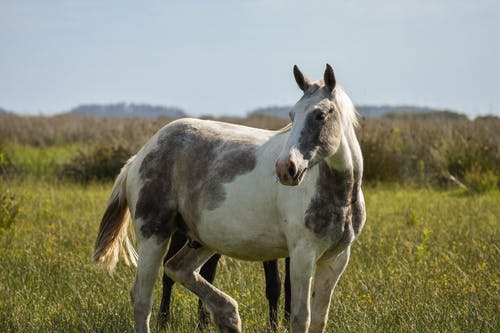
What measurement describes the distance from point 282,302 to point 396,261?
180cm

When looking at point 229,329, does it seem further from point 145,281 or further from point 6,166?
point 6,166

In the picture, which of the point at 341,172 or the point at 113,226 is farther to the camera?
the point at 113,226

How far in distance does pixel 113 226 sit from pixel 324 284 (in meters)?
1.98

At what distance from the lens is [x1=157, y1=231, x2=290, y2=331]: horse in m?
5.89

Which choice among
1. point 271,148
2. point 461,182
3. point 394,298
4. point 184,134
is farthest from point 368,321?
point 461,182

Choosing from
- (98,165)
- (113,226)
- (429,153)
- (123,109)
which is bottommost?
(123,109)

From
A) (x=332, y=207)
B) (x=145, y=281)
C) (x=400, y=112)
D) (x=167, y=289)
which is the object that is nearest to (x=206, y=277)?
(x=167, y=289)

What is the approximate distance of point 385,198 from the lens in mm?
12562

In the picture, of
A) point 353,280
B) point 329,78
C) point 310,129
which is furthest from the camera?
point 353,280

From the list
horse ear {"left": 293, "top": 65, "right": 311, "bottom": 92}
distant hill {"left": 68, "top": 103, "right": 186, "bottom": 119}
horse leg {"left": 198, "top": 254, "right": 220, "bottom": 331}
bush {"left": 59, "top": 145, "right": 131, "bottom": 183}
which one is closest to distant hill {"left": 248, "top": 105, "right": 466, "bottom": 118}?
horse ear {"left": 293, "top": 65, "right": 311, "bottom": 92}

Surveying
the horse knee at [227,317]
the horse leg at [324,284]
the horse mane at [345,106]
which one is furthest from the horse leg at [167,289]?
the horse mane at [345,106]

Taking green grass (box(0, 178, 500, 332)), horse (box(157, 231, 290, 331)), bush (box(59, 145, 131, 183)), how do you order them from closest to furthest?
1. green grass (box(0, 178, 500, 332))
2. horse (box(157, 231, 290, 331))
3. bush (box(59, 145, 131, 183))

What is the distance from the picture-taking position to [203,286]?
562 cm

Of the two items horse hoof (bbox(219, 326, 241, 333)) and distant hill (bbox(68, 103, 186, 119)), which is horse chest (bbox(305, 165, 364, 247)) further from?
distant hill (bbox(68, 103, 186, 119))
